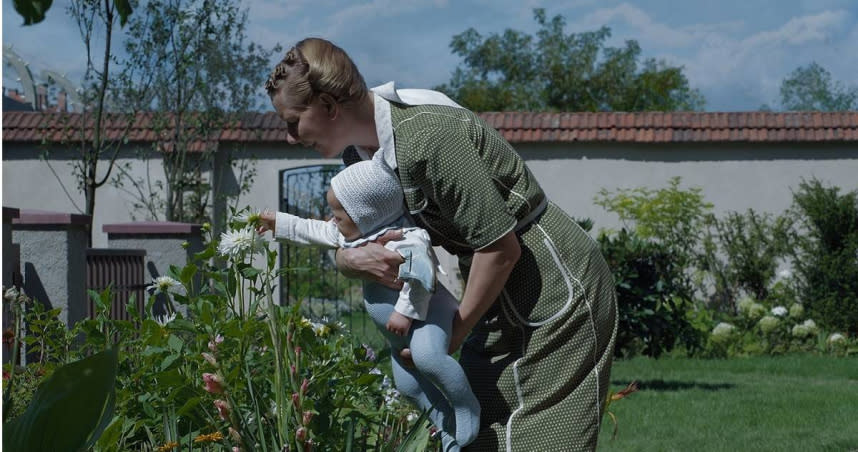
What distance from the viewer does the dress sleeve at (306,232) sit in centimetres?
198

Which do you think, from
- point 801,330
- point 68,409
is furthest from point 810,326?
point 68,409

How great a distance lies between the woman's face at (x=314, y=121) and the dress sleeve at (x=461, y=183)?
0.15 meters

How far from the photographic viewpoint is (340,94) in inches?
69.8

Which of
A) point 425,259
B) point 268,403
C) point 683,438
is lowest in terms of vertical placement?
point 683,438

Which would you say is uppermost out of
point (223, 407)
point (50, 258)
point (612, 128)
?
point (612, 128)

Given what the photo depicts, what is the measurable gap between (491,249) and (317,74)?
43 centimetres

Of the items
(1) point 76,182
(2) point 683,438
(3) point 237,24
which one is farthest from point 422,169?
(1) point 76,182

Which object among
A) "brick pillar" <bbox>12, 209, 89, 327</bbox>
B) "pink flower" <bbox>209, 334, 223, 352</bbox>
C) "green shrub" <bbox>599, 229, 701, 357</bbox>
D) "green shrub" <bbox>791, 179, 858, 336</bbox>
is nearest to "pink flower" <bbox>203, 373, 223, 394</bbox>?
"pink flower" <bbox>209, 334, 223, 352</bbox>

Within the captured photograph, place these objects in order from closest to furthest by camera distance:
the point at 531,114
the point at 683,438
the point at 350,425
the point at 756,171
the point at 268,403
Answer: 1. the point at 350,425
2. the point at 268,403
3. the point at 683,438
4. the point at 756,171
5. the point at 531,114

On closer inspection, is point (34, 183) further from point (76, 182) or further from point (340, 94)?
point (340, 94)

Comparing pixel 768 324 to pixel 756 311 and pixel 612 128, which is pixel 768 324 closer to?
pixel 756 311

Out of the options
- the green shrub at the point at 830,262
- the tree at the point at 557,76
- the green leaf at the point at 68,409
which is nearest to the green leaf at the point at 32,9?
the green leaf at the point at 68,409

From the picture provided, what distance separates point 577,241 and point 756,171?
486 inches

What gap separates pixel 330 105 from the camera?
1790 mm
